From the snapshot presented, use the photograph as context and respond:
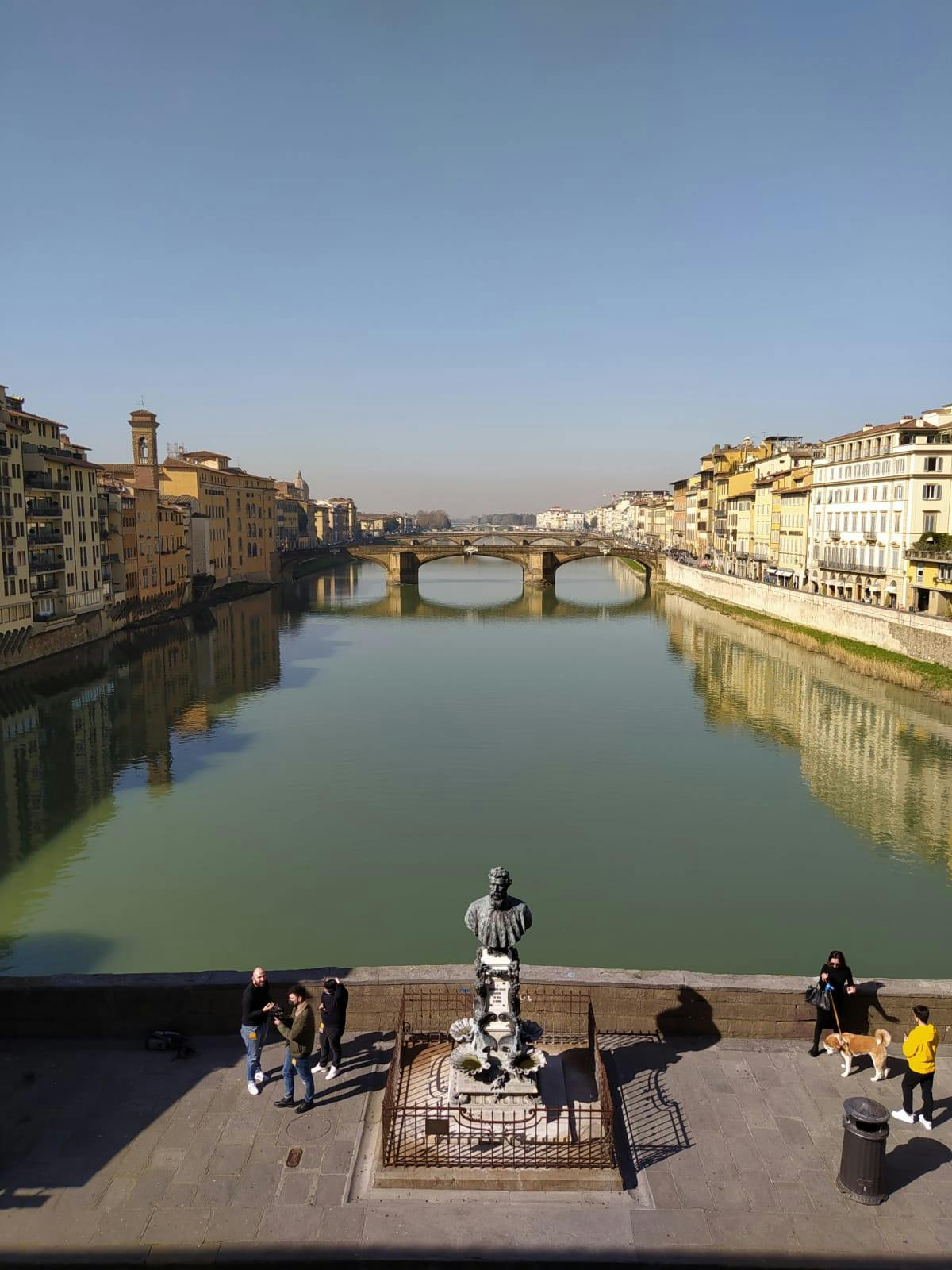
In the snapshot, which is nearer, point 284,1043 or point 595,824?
point 284,1043

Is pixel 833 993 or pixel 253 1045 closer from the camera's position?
pixel 253 1045

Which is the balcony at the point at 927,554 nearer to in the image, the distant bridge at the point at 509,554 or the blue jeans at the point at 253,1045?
the blue jeans at the point at 253,1045

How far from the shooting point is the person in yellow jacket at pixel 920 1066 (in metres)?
7.36

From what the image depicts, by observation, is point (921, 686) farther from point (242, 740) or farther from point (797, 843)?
point (242, 740)

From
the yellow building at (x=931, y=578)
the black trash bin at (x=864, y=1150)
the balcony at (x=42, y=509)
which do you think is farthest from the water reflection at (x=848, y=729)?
the balcony at (x=42, y=509)

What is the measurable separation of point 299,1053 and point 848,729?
28.2 metres

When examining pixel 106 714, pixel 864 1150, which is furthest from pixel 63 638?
pixel 864 1150

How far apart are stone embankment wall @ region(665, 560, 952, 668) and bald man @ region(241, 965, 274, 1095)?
113 ft

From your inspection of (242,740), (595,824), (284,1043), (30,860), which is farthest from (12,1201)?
(242,740)

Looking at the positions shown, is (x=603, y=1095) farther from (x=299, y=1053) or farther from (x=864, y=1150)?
(x=299, y=1053)

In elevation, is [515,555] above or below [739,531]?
below

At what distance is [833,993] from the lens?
8.48 meters

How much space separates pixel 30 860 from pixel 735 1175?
1742cm

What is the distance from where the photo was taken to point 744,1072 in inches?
325
